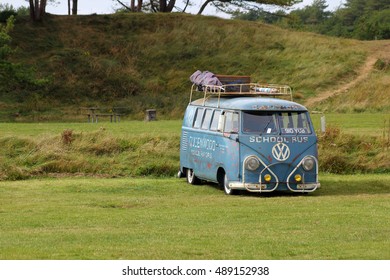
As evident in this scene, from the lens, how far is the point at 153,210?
69.3 feet

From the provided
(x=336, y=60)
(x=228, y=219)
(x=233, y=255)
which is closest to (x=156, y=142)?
(x=228, y=219)

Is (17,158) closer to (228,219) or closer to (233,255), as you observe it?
(228,219)

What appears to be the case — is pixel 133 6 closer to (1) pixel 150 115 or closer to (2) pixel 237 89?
(1) pixel 150 115

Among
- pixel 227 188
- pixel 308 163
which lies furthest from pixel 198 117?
pixel 308 163

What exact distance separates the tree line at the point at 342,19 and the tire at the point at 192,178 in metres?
55.1

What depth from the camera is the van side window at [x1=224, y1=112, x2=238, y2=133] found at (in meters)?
25.3

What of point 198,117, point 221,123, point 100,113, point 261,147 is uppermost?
point 221,123

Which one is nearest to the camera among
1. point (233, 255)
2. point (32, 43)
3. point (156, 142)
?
point (233, 255)

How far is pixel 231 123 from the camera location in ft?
83.6

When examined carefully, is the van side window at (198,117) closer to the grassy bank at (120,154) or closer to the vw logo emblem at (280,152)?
the grassy bank at (120,154)

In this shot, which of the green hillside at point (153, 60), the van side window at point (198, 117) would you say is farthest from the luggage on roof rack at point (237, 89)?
the green hillside at point (153, 60)

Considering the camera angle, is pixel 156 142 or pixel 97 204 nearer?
pixel 97 204

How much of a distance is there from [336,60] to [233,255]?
174 feet

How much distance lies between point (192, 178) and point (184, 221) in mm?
9434
